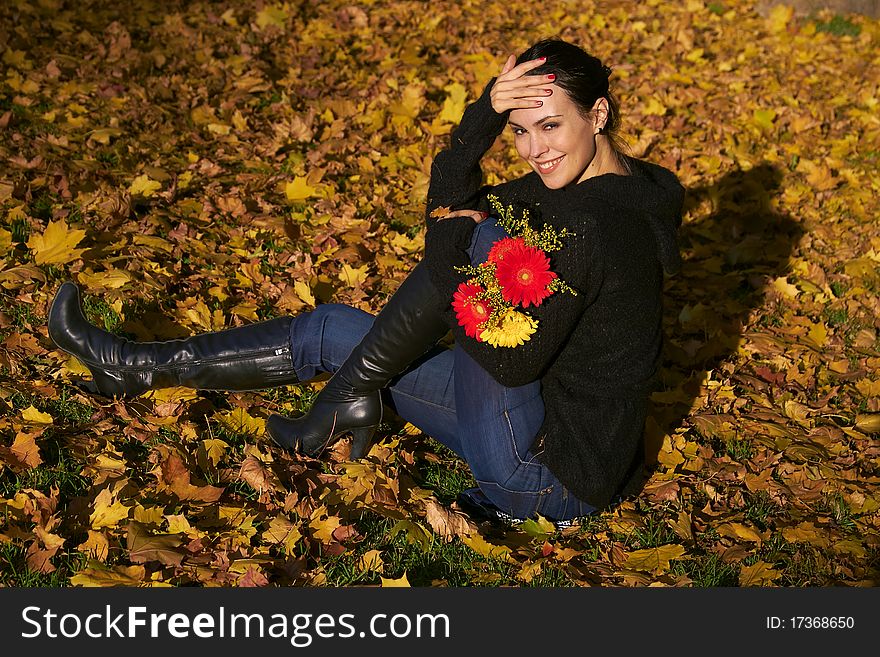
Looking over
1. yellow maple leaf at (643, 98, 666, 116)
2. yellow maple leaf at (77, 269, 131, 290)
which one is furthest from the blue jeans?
yellow maple leaf at (643, 98, 666, 116)

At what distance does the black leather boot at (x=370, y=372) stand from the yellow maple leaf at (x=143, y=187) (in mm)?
1818

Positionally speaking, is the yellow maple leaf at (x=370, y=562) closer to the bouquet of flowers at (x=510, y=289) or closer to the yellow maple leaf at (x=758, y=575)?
the bouquet of flowers at (x=510, y=289)

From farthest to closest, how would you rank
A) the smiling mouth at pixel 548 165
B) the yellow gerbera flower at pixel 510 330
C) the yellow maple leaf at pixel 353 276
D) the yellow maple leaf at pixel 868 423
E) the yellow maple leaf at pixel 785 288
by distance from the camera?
the yellow maple leaf at pixel 785 288 → the yellow maple leaf at pixel 353 276 → the yellow maple leaf at pixel 868 423 → the smiling mouth at pixel 548 165 → the yellow gerbera flower at pixel 510 330

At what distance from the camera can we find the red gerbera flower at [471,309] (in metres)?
2.60

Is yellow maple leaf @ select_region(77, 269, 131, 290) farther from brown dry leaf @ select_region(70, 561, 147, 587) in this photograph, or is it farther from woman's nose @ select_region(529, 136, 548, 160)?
woman's nose @ select_region(529, 136, 548, 160)

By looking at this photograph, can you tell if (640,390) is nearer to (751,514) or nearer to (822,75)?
(751,514)

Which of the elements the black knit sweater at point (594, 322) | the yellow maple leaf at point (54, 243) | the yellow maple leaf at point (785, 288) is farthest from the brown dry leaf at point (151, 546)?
the yellow maple leaf at point (785, 288)

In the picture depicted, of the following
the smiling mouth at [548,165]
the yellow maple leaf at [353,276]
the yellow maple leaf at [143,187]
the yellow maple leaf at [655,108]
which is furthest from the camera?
the yellow maple leaf at [655,108]


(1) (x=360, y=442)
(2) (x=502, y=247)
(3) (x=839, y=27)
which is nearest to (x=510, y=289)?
(2) (x=502, y=247)

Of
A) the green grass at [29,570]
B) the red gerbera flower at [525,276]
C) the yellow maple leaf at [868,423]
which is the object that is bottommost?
the green grass at [29,570]

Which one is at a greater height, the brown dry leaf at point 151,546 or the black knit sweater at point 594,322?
the black knit sweater at point 594,322

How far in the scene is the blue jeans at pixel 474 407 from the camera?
8.82 feet

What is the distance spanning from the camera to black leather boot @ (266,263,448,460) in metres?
2.86

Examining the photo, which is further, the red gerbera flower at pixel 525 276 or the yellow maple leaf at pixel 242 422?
the yellow maple leaf at pixel 242 422
